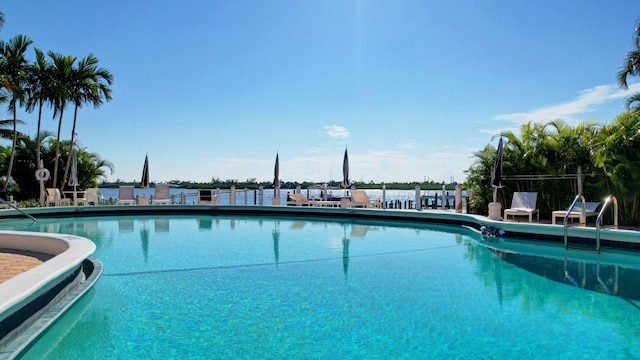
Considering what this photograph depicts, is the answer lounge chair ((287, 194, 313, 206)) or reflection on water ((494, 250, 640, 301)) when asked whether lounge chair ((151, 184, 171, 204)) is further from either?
reflection on water ((494, 250, 640, 301))

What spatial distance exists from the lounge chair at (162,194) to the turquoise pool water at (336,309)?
894 cm

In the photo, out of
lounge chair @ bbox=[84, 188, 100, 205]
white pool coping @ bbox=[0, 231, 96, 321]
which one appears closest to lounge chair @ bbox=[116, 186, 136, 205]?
lounge chair @ bbox=[84, 188, 100, 205]

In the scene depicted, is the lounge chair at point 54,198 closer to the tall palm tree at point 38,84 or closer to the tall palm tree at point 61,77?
the tall palm tree at point 38,84

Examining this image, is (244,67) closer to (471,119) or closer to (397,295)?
(471,119)

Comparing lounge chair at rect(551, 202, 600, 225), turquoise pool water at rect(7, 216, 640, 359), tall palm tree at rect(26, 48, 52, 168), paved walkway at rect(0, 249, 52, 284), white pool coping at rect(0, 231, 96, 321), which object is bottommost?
turquoise pool water at rect(7, 216, 640, 359)

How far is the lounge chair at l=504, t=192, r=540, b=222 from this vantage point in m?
9.54

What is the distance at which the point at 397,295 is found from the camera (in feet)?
15.5

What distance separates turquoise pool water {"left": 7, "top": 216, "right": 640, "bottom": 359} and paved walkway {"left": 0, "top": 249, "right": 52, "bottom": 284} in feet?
2.64

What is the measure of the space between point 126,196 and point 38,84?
5950mm

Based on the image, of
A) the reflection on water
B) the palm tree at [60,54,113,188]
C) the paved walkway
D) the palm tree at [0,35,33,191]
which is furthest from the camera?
the palm tree at [60,54,113,188]

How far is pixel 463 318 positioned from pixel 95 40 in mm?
→ 14696

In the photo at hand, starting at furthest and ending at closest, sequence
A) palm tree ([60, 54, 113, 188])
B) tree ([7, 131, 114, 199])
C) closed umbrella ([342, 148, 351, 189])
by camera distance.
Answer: tree ([7, 131, 114, 199])
palm tree ([60, 54, 113, 188])
closed umbrella ([342, 148, 351, 189])

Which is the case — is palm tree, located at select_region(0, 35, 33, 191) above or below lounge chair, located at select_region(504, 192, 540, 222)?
above

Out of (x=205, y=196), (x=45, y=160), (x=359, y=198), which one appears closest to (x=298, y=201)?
(x=359, y=198)
